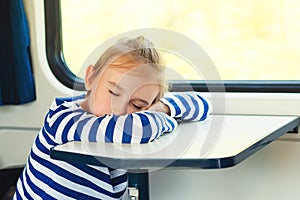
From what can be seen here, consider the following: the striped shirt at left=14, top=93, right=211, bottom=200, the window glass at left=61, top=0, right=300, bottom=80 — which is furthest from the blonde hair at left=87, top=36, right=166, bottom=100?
the window glass at left=61, top=0, right=300, bottom=80

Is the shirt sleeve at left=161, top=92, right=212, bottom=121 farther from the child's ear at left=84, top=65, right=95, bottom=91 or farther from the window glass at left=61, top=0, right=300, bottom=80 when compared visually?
the window glass at left=61, top=0, right=300, bottom=80

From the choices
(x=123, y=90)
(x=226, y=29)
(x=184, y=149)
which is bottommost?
(x=184, y=149)

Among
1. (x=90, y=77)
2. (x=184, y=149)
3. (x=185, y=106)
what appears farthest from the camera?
(x=185, y=106)

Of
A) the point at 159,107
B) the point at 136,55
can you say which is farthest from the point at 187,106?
the point at 136,55

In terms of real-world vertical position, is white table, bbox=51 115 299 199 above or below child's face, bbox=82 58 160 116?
→ below

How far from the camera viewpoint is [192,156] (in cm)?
125

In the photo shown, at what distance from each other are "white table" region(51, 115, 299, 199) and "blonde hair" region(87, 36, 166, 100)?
7.9 inches

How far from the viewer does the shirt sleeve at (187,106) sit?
1677mm

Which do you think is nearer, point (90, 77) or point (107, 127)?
point (107, 127)

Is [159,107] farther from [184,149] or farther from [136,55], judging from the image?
[184,149]

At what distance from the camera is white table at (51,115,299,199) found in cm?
123

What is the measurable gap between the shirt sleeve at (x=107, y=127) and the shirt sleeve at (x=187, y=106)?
6.3 inches

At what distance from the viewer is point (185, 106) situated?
1.73 m

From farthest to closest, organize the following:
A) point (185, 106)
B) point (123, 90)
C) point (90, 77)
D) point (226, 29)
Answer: point (226, 29) → point (185, 106) → point (90, 77) → point (123, 90)
